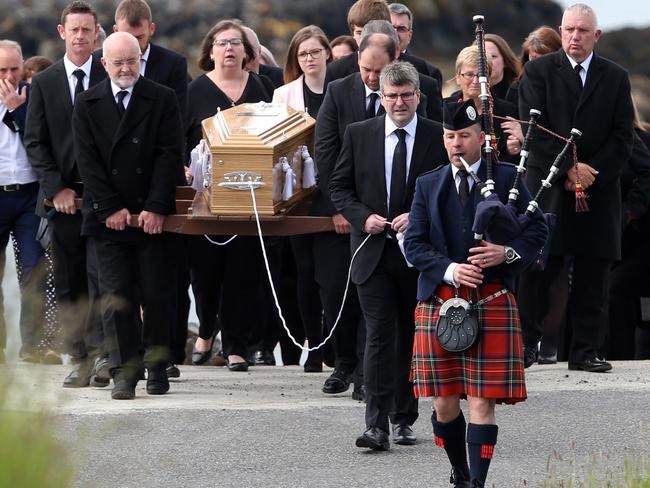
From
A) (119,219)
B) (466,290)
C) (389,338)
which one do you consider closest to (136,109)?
(119,219)

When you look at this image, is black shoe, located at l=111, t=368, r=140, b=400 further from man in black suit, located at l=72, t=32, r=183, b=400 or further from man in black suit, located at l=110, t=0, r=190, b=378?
man in black suit, located at l=110, t=0, r=190, b=378

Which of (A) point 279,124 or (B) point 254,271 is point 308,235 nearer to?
(B) point 254,271

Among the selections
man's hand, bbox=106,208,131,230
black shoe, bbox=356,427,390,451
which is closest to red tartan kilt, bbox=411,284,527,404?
black shoe, bbox=356,427,390,451

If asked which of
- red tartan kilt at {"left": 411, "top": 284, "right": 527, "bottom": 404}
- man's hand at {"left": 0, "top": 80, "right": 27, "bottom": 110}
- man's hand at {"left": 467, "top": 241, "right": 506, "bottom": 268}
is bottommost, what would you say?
red tartan kilt at {"left": 411, "top": 284, "right": 527, "bottom": 404}

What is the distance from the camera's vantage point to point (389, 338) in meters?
9.56

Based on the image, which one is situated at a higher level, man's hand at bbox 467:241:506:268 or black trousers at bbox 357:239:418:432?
man's hand at bbox 467:241:506:268

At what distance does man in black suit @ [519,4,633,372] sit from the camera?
12.0 meters

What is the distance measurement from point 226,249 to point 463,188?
4.72 m

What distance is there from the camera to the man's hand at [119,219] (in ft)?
35.6

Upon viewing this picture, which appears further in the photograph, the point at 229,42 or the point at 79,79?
the point at 229,42

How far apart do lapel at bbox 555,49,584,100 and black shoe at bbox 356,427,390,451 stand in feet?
11.9

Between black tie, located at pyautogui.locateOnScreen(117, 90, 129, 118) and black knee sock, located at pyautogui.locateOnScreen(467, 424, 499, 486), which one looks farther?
black tie, located at pyautogui.locateOnScreen(117, 90, 129, 118)

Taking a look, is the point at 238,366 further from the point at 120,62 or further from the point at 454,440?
the point at 454,440

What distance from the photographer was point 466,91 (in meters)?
11.8
